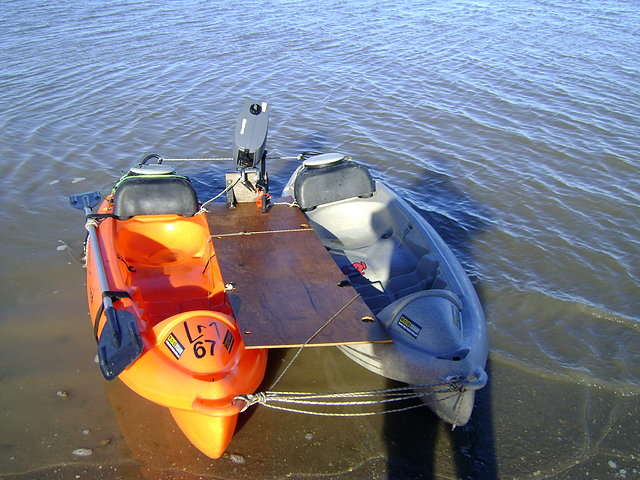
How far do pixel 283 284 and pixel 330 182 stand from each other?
1803mm

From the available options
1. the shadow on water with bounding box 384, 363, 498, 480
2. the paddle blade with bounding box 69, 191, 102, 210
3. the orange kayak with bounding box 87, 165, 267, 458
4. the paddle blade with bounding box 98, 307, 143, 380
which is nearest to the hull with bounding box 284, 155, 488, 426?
the shadow on water with bounding box 384, 363, 498, 480

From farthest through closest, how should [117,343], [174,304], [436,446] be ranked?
[174,304] → [436,446] → [117,343]

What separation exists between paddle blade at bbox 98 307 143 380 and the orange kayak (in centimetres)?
7

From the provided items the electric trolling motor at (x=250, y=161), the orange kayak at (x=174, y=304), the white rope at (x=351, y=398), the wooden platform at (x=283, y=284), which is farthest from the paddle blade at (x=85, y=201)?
the white rope at (x=351, y=398)

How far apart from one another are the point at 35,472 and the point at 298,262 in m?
2.56

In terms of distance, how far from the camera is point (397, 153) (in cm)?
963

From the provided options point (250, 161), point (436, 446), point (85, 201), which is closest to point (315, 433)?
point (436, 446)

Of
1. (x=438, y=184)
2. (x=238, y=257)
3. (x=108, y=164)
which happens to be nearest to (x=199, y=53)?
(x=108, y=164)

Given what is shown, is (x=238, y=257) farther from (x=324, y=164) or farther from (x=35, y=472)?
(x=35, y=472)

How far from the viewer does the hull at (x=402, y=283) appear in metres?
4.20

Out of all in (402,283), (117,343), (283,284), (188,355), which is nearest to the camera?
(117,343)

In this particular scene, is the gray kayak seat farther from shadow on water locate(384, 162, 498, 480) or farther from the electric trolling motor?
shadow on water locate(384, 162, 498, 480)

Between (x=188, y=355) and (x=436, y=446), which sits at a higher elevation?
(x=188, y=355)

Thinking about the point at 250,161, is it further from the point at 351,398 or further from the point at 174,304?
the point at 351,398
